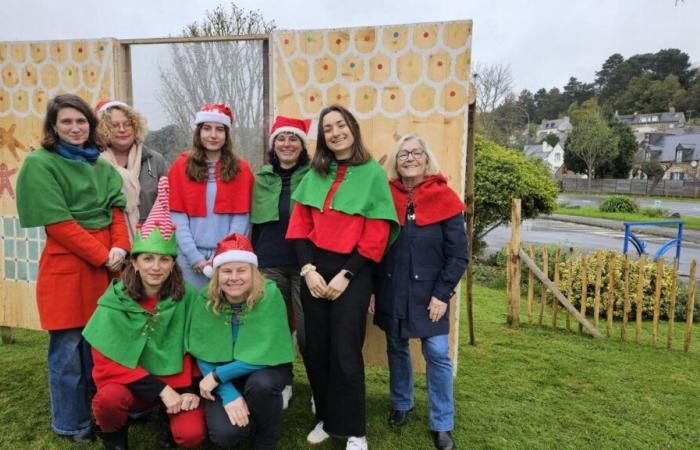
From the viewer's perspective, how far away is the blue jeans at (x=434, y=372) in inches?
105

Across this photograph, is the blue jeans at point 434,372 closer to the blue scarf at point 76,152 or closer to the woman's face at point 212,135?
the woman's face at point 212,135

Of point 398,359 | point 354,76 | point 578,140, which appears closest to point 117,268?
point 398,359

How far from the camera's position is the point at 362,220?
2.47 m

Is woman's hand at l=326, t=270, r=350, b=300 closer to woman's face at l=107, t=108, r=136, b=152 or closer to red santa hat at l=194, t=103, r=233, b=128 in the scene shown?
red santa hat at l=194, t=103, r=233, b=128

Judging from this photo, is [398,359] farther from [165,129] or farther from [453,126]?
[165,129]

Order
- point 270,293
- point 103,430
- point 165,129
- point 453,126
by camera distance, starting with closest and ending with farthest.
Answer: point 103,430 → point 270,293 → point 453,126 → point 165,129

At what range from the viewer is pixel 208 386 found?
Answer: 7.73 feet

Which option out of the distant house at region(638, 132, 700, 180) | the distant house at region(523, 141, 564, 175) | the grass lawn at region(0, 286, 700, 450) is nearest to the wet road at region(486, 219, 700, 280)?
the grass lawn at region(0, 286, 700, 450)

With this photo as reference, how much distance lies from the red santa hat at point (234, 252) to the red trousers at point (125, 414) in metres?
0.71

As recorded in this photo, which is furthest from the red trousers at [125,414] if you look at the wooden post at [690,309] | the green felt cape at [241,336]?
the wooden post at [690,309]

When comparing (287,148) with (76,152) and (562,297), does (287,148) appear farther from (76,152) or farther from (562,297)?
(562,297)

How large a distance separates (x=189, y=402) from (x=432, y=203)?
5.23 feet

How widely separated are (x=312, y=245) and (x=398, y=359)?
35.9 inches

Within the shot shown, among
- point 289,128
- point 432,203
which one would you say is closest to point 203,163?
point 289,128
